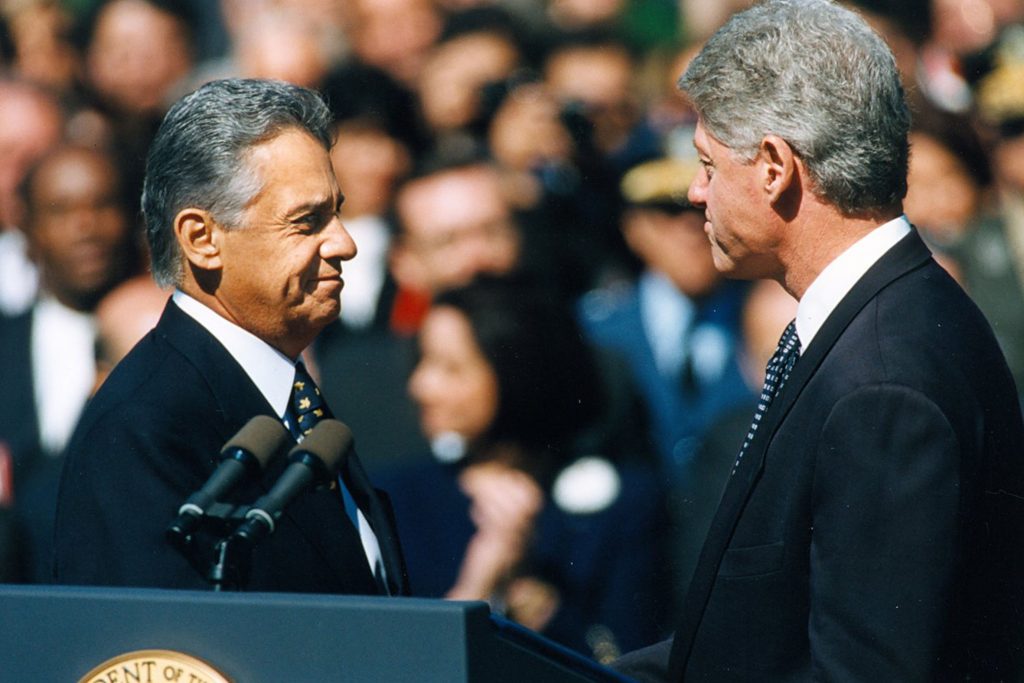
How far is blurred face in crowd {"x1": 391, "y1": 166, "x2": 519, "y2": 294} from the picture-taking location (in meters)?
4.20

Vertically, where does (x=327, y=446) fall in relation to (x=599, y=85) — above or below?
below

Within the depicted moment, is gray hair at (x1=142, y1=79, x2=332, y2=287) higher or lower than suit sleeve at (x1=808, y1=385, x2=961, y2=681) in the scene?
higher

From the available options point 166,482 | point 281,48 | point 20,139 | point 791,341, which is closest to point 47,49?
point 20,139

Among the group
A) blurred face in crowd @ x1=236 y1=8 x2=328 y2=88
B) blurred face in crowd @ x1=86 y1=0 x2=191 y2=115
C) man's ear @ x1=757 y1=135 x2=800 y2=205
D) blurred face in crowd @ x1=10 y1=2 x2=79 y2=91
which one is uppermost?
blurred face in crowd @ x1=10 y1=2 x2=79 y2=91

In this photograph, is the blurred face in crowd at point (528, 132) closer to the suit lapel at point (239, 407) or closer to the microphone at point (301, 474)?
the suit lapel at point (239, 407)

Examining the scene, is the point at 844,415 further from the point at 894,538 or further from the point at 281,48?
the point at 281,48

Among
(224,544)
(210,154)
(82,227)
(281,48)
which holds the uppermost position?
(281,48)

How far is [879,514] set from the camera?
1895mm

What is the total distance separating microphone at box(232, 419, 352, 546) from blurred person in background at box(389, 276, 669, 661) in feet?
7.11

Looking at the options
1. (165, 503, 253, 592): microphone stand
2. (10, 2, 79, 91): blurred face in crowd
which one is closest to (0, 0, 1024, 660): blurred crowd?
(10, 2, 79, 91): blurred face in crowd

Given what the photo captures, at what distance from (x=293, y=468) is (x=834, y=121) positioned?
0.88m

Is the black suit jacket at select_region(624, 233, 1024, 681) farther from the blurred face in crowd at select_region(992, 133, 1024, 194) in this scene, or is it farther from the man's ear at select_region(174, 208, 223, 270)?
the blurred face in crowd at select_region(992, 133, 1024, 194)

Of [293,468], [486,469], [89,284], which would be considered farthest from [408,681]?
[89,284]

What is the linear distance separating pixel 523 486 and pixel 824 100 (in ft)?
7.07
